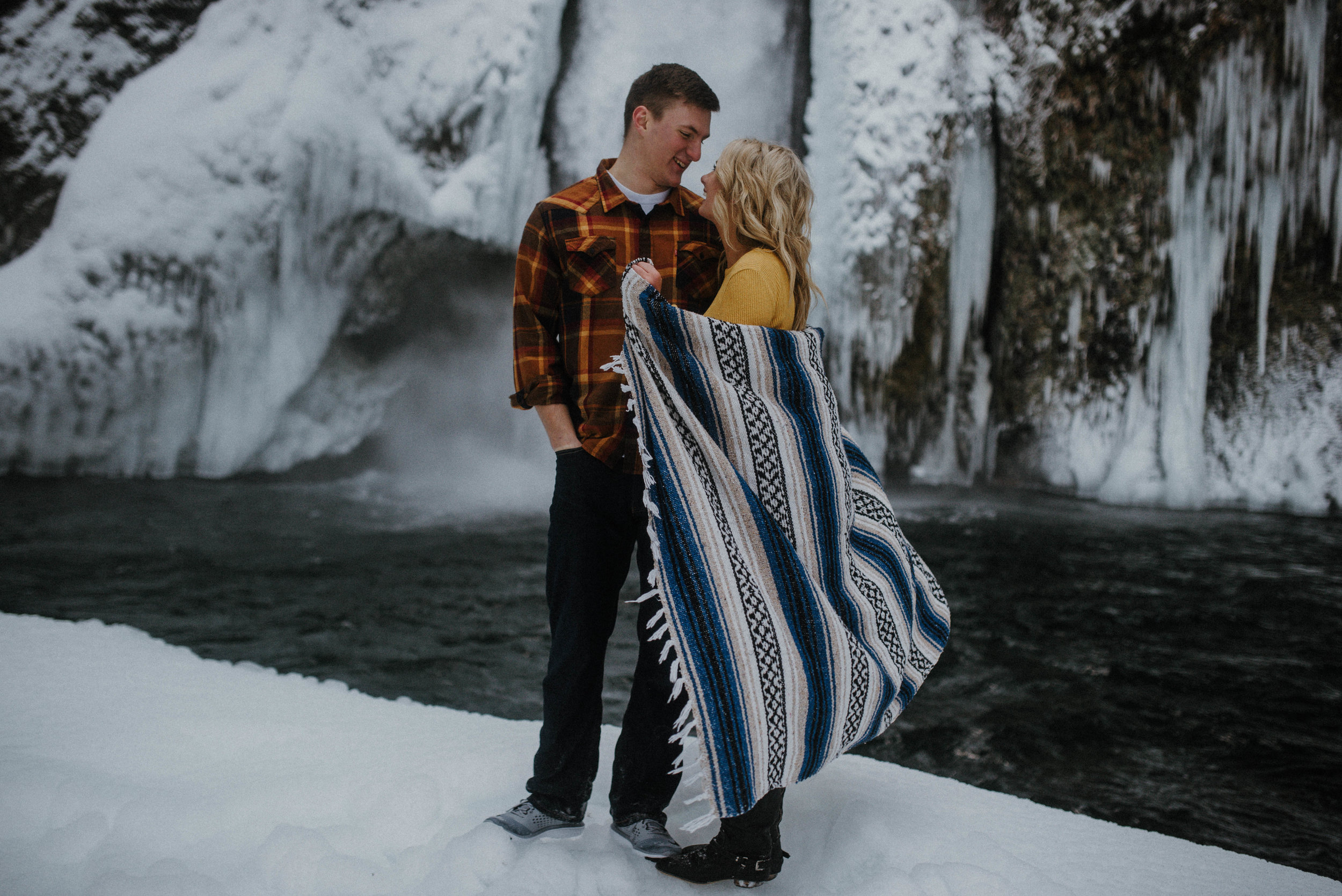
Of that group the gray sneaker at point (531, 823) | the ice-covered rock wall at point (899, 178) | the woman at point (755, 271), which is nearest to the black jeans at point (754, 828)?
the woman at point (755, 271)

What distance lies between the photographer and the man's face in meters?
1.58

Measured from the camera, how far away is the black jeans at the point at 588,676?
1.56 meters

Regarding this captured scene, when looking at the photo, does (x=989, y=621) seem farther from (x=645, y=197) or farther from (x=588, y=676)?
(x=645, y=197)

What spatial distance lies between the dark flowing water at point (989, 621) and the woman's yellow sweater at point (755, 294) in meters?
1.90

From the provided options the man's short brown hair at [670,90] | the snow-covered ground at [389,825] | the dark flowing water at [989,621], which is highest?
the man's short brown hair at [670,90]

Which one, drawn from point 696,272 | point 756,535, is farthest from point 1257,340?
point 756,535

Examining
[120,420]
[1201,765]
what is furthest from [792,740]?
[120,420]

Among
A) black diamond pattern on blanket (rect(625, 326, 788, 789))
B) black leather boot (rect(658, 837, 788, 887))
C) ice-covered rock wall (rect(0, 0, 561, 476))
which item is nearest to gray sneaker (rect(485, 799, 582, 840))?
black leather boot (rect(658, 837, 788, 887))

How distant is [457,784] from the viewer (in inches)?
68.5

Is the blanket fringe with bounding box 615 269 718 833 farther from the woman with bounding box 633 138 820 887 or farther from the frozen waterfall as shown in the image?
the frozen waterfall

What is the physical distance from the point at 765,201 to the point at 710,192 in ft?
0.36

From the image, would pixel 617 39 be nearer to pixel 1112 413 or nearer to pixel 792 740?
pixel 1112 413

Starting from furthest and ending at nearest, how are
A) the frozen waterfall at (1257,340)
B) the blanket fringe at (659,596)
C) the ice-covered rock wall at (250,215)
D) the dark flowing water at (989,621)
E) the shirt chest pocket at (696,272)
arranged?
the frozen waterfall at (1257,340) < the ice-covered rock wall at (250,215) < the dark flowing water at (989,621) < the shirt chest pocket at (696,272) < the blanket fringe at (659,596)

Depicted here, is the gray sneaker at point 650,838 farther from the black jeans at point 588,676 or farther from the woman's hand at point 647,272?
the woman's hand at point 647,272
